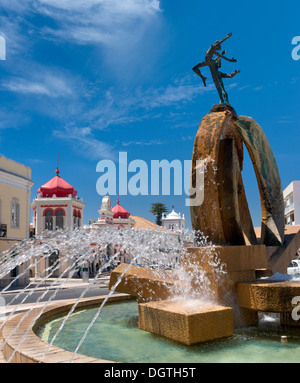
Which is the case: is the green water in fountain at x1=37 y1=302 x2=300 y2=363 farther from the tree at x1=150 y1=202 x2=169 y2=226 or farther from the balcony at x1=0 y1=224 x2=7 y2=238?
the tree at x1=150 y1=202 x2=169 y2=226

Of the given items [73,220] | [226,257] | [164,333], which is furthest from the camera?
[73,220]

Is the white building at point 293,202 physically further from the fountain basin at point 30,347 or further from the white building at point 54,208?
the fountain basin at point 30,347

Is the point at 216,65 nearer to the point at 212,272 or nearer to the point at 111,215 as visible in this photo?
the point at 212,272

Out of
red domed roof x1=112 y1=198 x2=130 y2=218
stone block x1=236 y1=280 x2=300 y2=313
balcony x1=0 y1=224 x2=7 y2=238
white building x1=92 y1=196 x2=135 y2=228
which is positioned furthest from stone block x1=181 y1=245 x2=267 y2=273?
red domed roof x1=112 y1=198 x2=130 y2=218

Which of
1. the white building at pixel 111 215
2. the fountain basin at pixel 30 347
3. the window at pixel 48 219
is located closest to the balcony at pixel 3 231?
the window at pixel 48 219

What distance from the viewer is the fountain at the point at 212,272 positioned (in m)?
5.02

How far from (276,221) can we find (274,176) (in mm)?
968

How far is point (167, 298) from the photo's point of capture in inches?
253

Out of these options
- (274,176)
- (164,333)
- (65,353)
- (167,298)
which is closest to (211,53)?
(274,176)

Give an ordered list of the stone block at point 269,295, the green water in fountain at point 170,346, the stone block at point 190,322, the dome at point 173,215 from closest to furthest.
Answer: the green water in fountain at point 170,346 → the stone block at point 190,322 → the stone block at point 269,295 → the dome at point 173,215

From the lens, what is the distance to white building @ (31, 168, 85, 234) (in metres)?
30.6

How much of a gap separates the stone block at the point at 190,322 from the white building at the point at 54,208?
2536 cm

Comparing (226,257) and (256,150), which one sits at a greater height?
(256,150)

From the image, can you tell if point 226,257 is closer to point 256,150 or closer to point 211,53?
point 256,150
